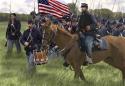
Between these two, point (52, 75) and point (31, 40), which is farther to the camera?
point (52, 75)

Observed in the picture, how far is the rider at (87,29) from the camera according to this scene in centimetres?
1286

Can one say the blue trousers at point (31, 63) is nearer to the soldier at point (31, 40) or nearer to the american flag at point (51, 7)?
the soldier at point (31, 40)

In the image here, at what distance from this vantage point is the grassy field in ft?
41.3

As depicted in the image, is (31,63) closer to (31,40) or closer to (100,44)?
(31,40)

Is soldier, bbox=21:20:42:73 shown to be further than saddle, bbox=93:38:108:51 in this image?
Yes

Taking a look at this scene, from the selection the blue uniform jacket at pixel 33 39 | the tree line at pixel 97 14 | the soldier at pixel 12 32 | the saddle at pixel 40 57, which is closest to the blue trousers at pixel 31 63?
the blue uniform jacket at pixel 33 39

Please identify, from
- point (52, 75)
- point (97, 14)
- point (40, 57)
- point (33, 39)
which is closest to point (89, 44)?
point (40, 57)

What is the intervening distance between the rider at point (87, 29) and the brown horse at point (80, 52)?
241mm

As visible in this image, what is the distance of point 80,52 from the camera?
13203 millimetres

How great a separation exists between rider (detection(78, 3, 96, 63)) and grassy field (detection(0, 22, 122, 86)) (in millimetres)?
1008

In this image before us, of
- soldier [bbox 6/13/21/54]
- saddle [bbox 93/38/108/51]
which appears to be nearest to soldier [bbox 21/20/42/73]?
saddle [bbox 93/38/108/51]

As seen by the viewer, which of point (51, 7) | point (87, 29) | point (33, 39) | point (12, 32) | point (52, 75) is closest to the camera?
point (87, 29)

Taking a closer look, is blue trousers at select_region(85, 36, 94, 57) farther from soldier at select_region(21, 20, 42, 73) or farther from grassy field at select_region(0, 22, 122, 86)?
soldier at select_region(21, 20, 42, 73)

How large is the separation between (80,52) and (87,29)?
2.63 ft
